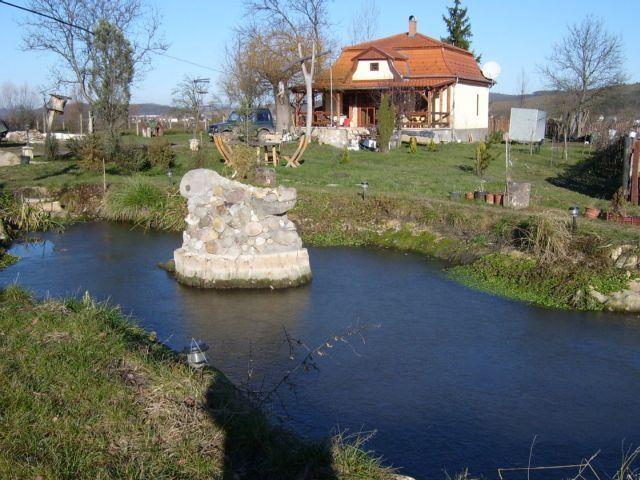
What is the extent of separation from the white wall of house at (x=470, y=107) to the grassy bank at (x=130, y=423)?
31.3 m

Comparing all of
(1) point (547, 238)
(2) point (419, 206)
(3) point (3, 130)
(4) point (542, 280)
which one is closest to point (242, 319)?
(4) point (542, 280)

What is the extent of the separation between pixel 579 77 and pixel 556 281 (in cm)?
3712

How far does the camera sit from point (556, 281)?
11.3m

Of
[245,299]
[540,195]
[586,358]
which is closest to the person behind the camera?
→ [586,358]

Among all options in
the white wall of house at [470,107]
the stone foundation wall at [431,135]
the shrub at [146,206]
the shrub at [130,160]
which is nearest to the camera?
the shrub at [146,206]

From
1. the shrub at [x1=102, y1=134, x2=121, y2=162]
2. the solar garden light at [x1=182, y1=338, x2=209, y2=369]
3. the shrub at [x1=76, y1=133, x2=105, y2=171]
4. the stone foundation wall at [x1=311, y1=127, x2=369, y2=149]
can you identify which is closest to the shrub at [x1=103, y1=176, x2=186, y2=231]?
the shrub at [x1=76, y1=133, x2=105, y2=171]

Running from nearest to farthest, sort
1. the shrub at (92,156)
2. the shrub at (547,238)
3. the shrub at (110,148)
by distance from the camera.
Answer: the shrub at (547,238) < the shrub at (92,156) < the shrub at (110,148)

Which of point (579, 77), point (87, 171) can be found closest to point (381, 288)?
point (87, 171)

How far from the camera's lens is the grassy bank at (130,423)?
4559 mm

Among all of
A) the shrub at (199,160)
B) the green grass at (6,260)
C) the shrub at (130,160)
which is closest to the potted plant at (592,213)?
the shrub at (199,160)

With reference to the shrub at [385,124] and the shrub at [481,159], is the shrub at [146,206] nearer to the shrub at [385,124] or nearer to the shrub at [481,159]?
the shrub at [481,159]

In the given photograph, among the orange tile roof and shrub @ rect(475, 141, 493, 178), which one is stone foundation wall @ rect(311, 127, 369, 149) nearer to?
the orange tile roof

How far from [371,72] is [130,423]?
3245 cm

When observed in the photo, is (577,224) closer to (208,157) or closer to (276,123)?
(208,157)
